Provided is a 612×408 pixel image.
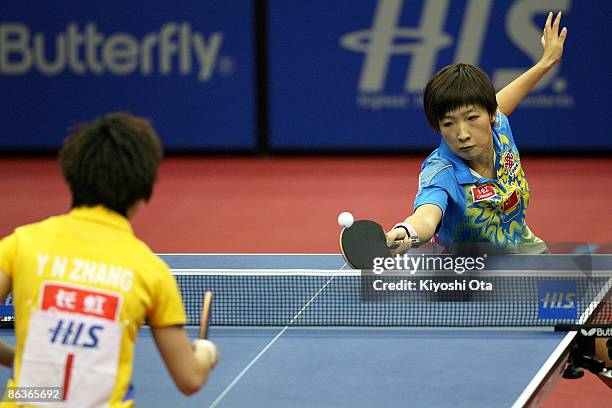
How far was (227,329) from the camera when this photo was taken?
4336 millimetres

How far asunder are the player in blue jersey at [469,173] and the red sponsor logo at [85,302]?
1775 mm

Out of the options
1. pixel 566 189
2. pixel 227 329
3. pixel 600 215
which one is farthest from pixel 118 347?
pixel 566 189

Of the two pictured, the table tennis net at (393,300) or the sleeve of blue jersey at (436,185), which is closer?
the table tennis net at (393,300)

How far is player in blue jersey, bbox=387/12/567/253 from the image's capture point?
422 cm

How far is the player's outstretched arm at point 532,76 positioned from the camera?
5.11 m

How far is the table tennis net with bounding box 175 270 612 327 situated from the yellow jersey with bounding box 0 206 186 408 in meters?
1.69

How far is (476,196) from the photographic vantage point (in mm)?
4328

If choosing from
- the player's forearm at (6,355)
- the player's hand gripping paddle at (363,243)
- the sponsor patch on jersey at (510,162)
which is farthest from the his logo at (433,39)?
the player's forearm at (6,355)

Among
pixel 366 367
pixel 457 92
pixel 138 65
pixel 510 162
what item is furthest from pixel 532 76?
pixel 138 65

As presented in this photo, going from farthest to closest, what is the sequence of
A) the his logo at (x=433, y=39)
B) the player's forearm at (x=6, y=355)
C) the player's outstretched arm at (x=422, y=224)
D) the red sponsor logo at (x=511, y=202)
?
the his logo at (x=433, y=39)
the red sponsor logo at (x=511, y=202)
the player's outstretched arm at (x=422, y=224)
the player's forearm at (x=6, y=355)

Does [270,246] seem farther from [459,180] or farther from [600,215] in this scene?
[459,180]

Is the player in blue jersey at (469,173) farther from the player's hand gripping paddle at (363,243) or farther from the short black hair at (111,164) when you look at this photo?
the short black hair at (111,164)

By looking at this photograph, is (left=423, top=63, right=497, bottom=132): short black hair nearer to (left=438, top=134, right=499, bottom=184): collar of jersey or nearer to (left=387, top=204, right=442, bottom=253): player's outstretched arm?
(left=438, top=134, right=499, bottom=184): collar of jersey

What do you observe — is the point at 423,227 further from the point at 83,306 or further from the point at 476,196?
the point at 83,306
